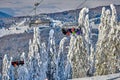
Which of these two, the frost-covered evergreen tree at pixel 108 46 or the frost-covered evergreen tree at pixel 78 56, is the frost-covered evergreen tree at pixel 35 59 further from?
the frost-covered evergreen tree at pixel 108 46

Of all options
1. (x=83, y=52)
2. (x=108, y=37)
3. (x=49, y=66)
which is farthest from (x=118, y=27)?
(x=49, y=66)

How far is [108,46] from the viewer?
57.8m

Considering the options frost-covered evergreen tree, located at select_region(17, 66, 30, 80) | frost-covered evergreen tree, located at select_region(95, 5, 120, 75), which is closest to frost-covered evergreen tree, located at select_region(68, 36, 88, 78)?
frost-covered evergreen tree, located at select_region(95, 5, 120, 75)

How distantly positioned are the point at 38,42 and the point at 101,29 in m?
18.4

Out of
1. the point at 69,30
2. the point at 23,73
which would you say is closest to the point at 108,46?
the point at 69,30

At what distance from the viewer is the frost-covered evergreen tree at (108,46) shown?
174 ft

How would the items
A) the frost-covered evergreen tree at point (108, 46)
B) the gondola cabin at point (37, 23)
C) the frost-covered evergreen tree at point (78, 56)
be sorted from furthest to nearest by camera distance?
the frost-covered evergreen tree at point (78, 56), the frost-covered evergreen tree at point (108, 46), the gondola cabin at point (37, 23)

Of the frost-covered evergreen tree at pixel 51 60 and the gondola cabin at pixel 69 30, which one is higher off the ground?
the gondola cabin at pixel 69 30

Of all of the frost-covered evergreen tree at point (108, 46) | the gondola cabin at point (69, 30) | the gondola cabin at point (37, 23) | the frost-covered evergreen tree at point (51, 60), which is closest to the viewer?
the gondola cabin at point (37, 23)

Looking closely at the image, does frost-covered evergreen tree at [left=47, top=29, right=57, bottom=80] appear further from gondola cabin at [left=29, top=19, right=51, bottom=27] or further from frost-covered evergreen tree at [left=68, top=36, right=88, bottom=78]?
gondola cabin at [left=29, top=19, right=51, bottom=27]

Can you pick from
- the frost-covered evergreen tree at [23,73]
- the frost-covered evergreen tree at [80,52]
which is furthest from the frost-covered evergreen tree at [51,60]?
the frost-covered evergreen tree at [80,52]

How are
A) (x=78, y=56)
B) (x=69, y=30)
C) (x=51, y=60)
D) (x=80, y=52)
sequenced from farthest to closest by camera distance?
(x=51, y=60), (x=78, y=56), (x=80, y=52), (x=69, y=30)

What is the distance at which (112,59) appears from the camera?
5544 cm

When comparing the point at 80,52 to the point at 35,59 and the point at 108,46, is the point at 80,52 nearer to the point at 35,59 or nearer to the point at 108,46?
the point at 108,46
